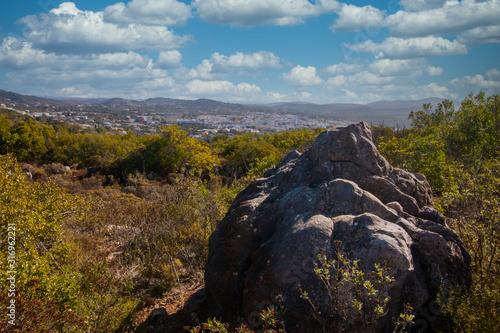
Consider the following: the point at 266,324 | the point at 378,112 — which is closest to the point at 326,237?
the point at 266,324

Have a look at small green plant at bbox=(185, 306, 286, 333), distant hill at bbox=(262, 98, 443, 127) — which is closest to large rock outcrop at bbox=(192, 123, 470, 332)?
small green plant at bbox=(185, 306, 286, 333)

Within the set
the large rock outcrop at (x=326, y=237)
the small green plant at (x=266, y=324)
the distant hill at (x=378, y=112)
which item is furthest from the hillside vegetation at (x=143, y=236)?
the distant hill at (x=378, y=112)

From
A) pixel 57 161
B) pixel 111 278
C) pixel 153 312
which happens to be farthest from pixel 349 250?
pixel 57 161

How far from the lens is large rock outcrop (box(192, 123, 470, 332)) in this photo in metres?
4.19

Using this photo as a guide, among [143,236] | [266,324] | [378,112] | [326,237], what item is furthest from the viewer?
[378,112]

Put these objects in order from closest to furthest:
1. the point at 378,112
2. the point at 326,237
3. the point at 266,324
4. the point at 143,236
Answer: the point at 266,324 → the point at 326,237 → the point at 143,236 → the point at 378,112

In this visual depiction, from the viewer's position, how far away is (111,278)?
625 centimetres

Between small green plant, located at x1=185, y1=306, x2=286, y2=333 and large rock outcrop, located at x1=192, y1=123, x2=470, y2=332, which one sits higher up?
large rock outcrop, located at x1=192, y1=123, x2=470, y2=332

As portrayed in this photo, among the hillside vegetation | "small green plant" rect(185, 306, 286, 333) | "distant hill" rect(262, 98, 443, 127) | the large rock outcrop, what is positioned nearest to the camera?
"small green plant" rect(185, 306, 286, 333)

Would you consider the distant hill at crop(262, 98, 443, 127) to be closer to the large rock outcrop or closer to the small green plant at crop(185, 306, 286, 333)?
the large rock outcrop

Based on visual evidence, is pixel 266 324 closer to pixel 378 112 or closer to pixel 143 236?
pixel 143 236

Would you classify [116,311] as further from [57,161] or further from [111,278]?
[57,161]

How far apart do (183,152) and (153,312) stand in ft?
81.4

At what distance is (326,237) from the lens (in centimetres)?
445
